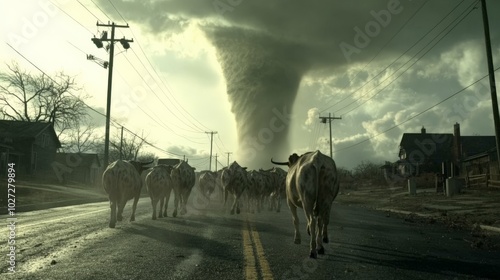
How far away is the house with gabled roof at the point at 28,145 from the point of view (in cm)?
4741

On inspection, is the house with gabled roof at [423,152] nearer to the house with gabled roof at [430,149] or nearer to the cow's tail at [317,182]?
the house with gabled roof at [430,149]

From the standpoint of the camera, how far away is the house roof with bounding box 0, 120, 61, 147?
48531 mm

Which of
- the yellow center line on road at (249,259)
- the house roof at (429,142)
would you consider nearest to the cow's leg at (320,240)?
the yellow center line on road at (249,259)

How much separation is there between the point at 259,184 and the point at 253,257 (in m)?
13.3

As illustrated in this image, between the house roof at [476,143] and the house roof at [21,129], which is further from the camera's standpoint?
the house roof at [476,143]

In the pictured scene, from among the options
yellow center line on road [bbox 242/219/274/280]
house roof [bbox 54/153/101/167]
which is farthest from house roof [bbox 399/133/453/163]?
yellow center line on road [bbox 242/219/274/280]

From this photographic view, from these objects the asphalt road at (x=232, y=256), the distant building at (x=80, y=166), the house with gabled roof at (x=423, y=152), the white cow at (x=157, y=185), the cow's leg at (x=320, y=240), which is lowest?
the asphalt road at (x=232, y=256)

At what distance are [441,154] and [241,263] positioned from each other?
73148mm

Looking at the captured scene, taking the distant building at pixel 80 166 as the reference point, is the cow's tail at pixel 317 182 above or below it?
below

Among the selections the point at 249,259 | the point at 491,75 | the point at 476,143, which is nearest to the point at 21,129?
the point at 491,75

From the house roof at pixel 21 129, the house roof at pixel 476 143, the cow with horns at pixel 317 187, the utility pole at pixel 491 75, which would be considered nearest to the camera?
the cow with horns at pixel 317 187

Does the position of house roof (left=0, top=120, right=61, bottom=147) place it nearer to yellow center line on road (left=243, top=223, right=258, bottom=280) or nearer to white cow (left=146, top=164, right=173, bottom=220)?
white cow (left=146, top=164, right=173, bottom=220)

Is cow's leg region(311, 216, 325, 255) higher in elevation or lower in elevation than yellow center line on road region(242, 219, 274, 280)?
higher

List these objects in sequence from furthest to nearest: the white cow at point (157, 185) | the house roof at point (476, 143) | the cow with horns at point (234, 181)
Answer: the house roof at point (476, 143) < the cow with horns at point (234, 181) < the white cow at point (157, 185)
